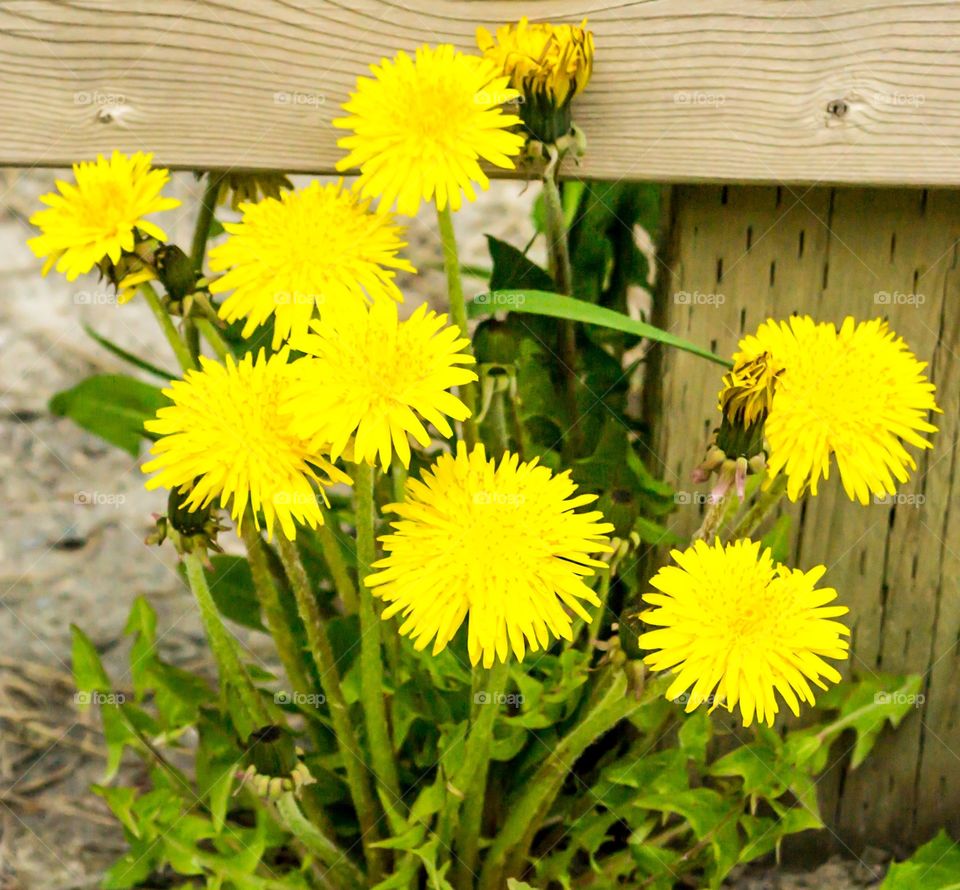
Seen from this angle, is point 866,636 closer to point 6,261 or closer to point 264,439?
point 264,439

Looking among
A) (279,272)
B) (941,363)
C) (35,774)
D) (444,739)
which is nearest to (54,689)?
(35,774)

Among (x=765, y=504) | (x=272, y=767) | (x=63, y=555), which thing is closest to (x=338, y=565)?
(x=272, y=767)

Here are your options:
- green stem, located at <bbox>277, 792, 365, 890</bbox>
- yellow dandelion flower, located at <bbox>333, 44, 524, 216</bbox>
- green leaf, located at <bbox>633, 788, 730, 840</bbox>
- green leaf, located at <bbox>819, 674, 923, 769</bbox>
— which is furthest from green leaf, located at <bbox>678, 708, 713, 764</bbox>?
yellow dandelion flower, located at <bbox>333, 44, 524, 216</bbox>

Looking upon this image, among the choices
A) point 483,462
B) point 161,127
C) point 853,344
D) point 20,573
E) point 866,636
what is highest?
point 161,127

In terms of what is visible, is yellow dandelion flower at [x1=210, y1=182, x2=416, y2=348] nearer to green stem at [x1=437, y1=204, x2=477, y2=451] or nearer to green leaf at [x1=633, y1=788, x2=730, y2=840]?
green stem at [x1=437, y1=204, x2=477, y2=451]

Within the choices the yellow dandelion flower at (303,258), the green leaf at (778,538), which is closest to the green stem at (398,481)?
the yellow dandelion flower at (303,258)

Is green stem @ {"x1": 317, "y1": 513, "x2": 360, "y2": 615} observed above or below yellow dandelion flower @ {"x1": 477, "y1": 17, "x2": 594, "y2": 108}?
below
